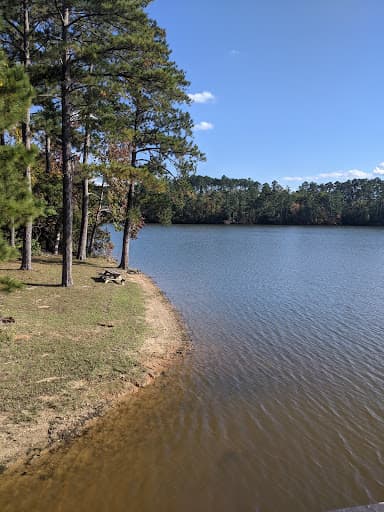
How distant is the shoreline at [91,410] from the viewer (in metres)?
5.70

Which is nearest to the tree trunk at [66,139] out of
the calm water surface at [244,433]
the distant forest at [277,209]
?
the calm water surface at [244,433]

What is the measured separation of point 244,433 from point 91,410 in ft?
9.19

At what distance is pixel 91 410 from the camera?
695cm

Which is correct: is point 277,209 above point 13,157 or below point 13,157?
above

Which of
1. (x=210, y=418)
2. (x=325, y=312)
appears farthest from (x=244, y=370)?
(x=325, y=312)

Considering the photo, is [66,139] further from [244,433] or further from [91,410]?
[244,433]

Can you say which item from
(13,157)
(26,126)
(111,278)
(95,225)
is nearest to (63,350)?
(13,157)

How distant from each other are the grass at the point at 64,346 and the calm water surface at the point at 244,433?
1.01m

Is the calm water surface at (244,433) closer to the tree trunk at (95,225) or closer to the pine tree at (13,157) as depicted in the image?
the pine tree at (13,157)

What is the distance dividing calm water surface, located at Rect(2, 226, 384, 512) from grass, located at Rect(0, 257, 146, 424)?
3.31 feet

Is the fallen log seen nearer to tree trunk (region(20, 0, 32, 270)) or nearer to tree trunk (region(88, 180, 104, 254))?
tree trunk (region(20, 0, 32, 270))

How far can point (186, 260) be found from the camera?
100.0ft

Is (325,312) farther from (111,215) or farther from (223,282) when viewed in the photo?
(111,215)

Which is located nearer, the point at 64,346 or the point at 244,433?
the point at 244,433
